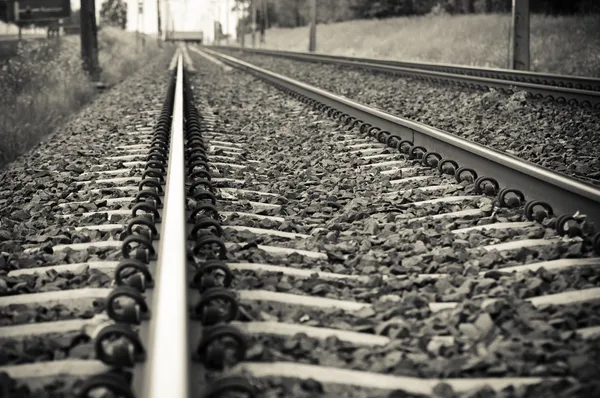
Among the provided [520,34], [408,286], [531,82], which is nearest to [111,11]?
[520,34]

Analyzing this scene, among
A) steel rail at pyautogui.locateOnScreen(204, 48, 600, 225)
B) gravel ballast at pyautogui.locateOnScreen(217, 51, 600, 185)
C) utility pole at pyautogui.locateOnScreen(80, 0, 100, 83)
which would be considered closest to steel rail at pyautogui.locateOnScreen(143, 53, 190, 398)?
steel rail at pyautogui.locateOnScreen(204, 48, 600, 225)

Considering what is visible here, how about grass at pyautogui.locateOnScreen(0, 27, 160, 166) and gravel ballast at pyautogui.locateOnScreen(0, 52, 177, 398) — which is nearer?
gravel ballast at pyautogui.locateOnScreen(0, 52, 177, 398)

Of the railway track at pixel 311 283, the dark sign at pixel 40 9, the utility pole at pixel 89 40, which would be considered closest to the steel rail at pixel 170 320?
the railway track at pixel 311 283

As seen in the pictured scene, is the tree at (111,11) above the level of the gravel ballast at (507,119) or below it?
above

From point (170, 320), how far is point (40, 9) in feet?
81.8

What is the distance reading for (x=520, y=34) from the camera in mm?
13531

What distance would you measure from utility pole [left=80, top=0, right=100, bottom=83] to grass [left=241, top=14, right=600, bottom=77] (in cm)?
1059

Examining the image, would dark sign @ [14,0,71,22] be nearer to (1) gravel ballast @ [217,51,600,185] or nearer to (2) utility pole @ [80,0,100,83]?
(2) utility pole @ [80,0,100,83]

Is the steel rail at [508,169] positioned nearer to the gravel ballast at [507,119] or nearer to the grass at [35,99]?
the gravel ballast at [507,119]

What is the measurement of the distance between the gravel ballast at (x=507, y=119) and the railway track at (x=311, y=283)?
0.94 m

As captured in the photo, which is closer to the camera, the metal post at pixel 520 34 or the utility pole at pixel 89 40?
the metal post at pixel 520 34

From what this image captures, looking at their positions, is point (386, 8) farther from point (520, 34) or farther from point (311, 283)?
point (311, 283)

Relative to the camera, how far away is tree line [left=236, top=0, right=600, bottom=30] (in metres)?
34.7

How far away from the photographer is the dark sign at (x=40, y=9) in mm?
23656
